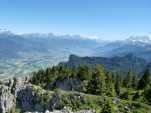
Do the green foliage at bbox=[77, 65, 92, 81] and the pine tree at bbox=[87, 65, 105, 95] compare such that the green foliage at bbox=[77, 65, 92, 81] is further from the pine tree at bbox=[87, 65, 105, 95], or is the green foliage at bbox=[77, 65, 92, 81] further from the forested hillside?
the pine tree at bbox=[87, 65, 105, 95]

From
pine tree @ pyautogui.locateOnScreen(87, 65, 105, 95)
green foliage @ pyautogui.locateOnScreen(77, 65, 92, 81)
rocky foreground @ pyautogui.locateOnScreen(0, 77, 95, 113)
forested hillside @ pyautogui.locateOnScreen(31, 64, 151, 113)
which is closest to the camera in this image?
forested hillside @ pyautogui.locateOnScreen(31, 64, 151, 113)

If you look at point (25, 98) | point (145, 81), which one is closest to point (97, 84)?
point (145, 81)

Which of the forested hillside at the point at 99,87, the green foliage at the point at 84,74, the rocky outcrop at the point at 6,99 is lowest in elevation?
the rocky outcrop at the point at 6,99

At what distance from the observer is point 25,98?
459 feet

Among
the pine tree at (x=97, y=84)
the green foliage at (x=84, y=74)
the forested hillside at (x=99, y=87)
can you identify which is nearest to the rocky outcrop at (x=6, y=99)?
the forested hillside at (x=99, y=87)

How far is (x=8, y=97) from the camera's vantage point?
470 feet

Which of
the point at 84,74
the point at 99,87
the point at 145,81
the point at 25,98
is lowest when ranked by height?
the point at 25,98

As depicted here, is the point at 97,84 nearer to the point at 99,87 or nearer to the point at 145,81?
the point at 99,87

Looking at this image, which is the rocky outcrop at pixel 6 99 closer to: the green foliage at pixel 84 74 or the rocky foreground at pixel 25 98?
the rocky foreground at pixel 25 98

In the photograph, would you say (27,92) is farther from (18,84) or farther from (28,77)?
(28,77)

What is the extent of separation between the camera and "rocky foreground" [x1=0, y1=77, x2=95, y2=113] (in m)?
125

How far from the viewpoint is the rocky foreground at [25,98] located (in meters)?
125

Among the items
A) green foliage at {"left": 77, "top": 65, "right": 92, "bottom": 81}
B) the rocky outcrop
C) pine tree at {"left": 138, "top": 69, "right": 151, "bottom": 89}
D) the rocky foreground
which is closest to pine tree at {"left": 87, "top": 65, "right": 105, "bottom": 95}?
green foliage at {"left": 77, "top": 65, "right": 92, "bottom": 81}

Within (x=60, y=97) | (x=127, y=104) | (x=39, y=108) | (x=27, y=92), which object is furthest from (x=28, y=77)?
(x=127, y=104)
